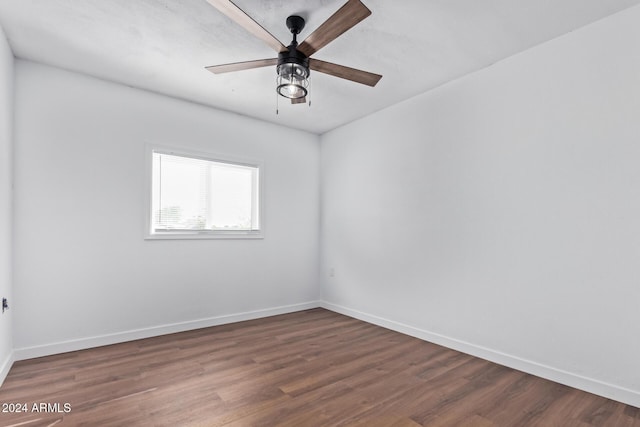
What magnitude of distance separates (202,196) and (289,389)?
2.45 meters

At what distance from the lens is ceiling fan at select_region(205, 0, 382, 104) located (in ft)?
5.97

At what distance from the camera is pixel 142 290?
338 centimetres

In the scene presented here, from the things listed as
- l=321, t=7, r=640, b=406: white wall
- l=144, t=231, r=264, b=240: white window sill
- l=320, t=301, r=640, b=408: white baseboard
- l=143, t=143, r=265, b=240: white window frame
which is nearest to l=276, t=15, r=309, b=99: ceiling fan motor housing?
l=321, t=7, r=640, b=406: white wall

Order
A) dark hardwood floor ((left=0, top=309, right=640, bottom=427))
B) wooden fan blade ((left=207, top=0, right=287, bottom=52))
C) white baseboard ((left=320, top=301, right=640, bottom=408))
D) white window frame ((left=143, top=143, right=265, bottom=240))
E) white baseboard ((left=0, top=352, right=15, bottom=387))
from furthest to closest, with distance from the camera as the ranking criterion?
1. white window frame ((left=143, top=143, right=265, bottom=240))
2. white baseboard ((left=0, top=352, right=15, bottom=387))
3. white baseboard ((left=320, top=301, right=640, bottom=408))
4. dark hardwood floor ((left=0, top=309, right=640, bottom=427))
5. wooden fan blade ((left=207, top=0, right=287, bottom=52))

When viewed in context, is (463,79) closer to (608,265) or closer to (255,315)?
(608,265)

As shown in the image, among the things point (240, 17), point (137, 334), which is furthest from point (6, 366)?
point (240, 17)

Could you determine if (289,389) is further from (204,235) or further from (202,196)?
(202,196)

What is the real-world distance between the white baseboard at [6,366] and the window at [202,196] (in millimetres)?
1419

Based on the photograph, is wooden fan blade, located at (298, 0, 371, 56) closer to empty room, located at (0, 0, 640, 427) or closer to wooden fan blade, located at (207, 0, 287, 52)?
empty room, located at (0, 0, 640, 427)

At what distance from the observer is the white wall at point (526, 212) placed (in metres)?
2.19

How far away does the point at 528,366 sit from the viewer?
2572 mm

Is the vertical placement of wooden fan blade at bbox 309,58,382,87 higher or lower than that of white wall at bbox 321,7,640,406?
higher

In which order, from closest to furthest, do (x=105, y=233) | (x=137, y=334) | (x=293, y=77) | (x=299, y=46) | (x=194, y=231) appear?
1. (x=299, y=46)
2. (x=293, y=77)
3. (x=105, y=233)
4. (x=137, y=334)
5. (x=194, y=231)

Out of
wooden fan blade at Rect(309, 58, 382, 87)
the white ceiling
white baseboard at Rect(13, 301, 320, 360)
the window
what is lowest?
white baseboard at Rect(13, 301, 320, 360)
